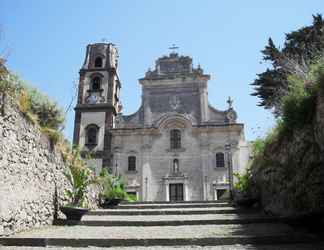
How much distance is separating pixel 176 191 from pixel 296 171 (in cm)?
1691

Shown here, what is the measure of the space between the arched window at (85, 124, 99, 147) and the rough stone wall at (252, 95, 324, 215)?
1833 cm

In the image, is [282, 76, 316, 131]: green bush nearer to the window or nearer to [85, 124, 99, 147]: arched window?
the window

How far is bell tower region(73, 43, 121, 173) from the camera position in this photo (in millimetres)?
25734

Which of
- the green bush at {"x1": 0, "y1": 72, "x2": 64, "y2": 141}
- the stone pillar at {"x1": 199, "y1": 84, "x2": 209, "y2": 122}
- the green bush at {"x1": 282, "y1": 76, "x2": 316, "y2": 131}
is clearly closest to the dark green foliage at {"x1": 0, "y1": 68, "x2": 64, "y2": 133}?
→ the green bush at {"x1": 0, "y1": 72, "x2": 64, "y2": 141}

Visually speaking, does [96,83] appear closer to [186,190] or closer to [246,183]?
[186,190]

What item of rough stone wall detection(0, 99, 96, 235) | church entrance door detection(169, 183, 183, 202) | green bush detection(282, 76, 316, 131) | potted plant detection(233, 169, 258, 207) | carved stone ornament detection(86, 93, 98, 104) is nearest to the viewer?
rough stone wall detection(0, 99, 96, 235)

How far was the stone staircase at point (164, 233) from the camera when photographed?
5.83 meters

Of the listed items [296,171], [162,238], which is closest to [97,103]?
[296,171]

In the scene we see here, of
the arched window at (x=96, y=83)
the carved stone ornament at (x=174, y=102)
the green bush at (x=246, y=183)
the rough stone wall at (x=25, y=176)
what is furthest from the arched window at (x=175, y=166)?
the rough stone wall at (x=25, y=176)

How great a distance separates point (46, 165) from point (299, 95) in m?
5.97

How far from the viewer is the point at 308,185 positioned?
6.36m

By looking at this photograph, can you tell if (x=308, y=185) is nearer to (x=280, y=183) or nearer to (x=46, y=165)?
(x=280, y=183)

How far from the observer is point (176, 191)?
23406 mm

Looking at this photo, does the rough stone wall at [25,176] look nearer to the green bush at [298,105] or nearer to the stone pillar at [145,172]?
the green bush at [298,105]
